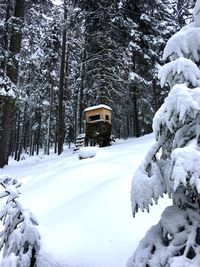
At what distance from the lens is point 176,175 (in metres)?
2.21

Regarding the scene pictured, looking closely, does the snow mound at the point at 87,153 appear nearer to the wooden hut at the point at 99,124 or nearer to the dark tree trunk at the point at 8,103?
the wooden hut at the point at 99,124

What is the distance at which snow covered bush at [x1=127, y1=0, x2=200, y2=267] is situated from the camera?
91.7 inches

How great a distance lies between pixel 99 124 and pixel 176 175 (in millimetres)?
10444

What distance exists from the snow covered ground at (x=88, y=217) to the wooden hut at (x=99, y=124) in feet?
17.5

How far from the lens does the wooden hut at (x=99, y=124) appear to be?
12.5 metres

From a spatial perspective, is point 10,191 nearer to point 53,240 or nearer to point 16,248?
point 16,248

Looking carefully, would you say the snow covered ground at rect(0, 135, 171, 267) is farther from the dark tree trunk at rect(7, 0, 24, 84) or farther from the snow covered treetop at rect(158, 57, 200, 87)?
the dark tree trunk at rect(7, 0, 24, 84)

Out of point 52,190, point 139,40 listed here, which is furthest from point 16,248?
point 139,40

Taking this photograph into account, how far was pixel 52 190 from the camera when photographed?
6.51 m

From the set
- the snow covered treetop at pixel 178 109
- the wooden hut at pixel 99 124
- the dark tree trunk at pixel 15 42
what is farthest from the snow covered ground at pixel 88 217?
the dark tree trunk at pixel 15 42

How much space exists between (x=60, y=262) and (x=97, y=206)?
1.39 metres

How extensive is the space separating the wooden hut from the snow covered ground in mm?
5333

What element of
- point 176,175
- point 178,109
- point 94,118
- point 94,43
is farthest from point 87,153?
point 94,43

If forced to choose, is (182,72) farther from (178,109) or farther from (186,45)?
(178,109)
